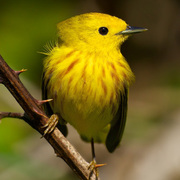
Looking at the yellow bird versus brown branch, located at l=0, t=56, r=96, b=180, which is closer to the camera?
brown branch, located at l=0, t=56, r=96, b=180

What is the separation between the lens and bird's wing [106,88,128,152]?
4.07m

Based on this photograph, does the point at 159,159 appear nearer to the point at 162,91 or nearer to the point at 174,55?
the point at 162,91

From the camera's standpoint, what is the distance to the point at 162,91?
6.20 m

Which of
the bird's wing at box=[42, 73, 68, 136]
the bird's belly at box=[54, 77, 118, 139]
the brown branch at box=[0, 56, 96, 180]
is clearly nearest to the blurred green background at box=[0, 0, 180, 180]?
the bird's wing at box=[42, 73, 68, 136]

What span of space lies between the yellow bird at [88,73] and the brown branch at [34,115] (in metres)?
0.73

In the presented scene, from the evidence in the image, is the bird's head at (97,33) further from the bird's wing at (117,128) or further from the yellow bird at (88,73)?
the bird's wing at (117,128)

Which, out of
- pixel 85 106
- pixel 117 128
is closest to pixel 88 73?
pixel 85 106

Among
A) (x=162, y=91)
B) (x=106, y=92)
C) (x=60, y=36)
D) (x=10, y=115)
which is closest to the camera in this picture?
(x=10, y=115)

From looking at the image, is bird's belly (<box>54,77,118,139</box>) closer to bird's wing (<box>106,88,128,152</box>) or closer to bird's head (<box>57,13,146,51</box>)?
bird's wing (<box>106,88,128,152</box>)

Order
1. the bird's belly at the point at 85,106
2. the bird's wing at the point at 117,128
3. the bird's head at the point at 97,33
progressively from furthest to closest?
the bird's wing at the point at 117,128, the bird's head at the point at 97,33, the bird's belly at the point at 85,106

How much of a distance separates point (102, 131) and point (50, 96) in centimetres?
95

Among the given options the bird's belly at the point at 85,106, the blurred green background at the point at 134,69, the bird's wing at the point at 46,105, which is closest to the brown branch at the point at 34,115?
the bird's belly at the point at 85,106

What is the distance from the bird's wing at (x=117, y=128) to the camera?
4070 millimetres

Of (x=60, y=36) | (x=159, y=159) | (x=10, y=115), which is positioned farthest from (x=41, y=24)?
(x=10, y=115)
